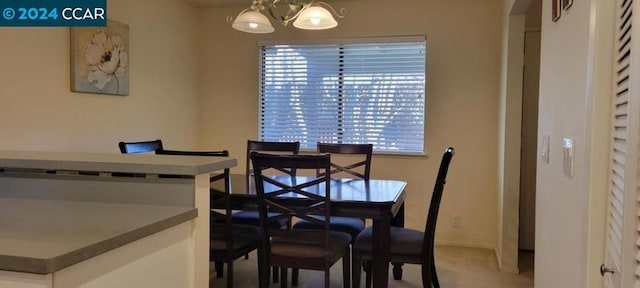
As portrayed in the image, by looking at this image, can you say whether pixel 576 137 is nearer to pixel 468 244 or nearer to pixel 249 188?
pixel 249 188

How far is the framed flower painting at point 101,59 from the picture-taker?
10.9 feet

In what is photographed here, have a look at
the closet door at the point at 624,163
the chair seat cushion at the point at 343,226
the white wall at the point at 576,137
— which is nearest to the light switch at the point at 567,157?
the white wall at the point at 576,137

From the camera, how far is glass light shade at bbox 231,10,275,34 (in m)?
2.81

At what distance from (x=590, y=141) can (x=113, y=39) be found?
3.48 metres

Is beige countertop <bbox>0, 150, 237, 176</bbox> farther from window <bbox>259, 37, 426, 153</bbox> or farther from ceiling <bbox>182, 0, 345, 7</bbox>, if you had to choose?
ceiling <bbox>182, 0, 345, 7</bbox>

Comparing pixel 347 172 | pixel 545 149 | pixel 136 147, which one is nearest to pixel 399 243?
pixel 347 172

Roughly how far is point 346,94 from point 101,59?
218cm

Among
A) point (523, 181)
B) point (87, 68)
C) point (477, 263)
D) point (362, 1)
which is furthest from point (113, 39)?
point (523, 181)

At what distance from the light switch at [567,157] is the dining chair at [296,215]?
1117 mm

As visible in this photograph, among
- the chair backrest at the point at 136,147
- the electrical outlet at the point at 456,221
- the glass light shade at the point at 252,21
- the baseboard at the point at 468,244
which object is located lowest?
the baseboard at the point at 468,244

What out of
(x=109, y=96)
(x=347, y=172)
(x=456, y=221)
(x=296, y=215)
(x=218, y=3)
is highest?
(x=218, y=3)

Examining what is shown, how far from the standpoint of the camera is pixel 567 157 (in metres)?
1.47

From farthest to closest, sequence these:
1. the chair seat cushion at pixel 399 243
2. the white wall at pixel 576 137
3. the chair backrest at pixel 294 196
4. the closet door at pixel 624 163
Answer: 1. the chair seat cushion at pixel 399 243
2. the chair backrest at pixel 294 196
3. the white wall at pixel 576 137
4. the closet door at pixel 624 163

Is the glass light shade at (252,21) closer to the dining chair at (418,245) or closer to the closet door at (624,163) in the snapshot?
the dining chair at (418,245)
